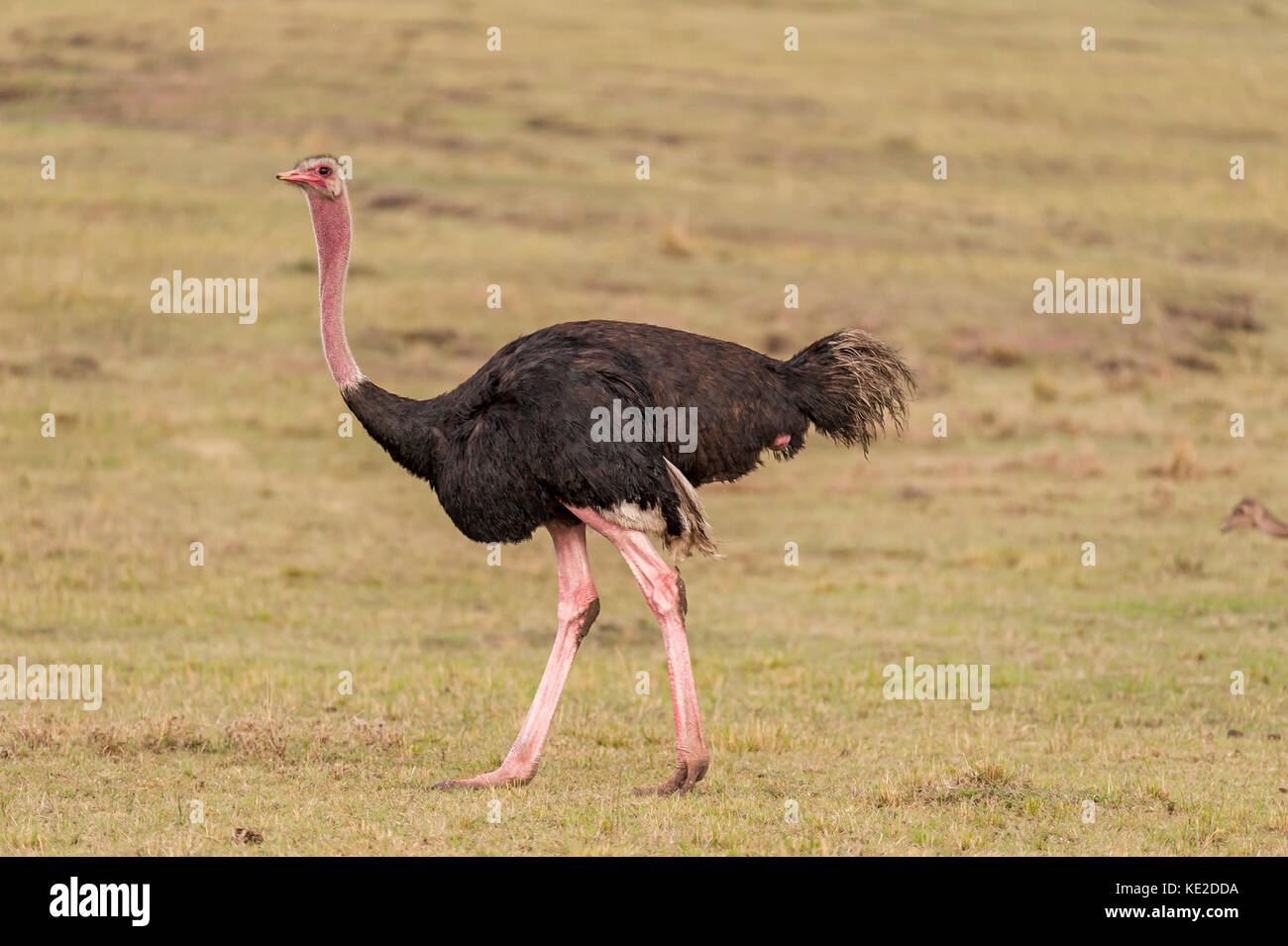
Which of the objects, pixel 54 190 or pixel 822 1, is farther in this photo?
pixel 822 1

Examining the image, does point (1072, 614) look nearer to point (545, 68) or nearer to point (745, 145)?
point (745, 145)

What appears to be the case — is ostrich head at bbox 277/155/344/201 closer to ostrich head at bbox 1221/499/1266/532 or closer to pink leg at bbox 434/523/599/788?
pink leg at bbox 434/523/599/788

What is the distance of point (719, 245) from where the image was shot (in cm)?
2812

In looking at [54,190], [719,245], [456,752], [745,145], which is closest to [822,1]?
[745,145]

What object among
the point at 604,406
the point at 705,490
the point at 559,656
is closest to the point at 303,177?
the point at 604,406

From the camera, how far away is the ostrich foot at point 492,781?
856cm

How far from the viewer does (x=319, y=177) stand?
8.87m

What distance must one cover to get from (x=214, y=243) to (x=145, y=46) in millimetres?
13655

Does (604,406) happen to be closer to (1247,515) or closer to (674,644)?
(674,644)

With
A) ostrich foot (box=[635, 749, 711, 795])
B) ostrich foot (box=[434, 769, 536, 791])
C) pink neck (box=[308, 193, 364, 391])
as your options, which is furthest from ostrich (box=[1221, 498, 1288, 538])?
pink neck (box=[308, 193, 364, 391])

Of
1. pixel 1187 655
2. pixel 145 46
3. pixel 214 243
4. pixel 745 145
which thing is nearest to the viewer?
pixel 1187 655

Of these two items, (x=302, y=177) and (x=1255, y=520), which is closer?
(x=302, y=177)

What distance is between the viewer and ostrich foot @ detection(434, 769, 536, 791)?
28.1 feet

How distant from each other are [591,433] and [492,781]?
1.80 m
